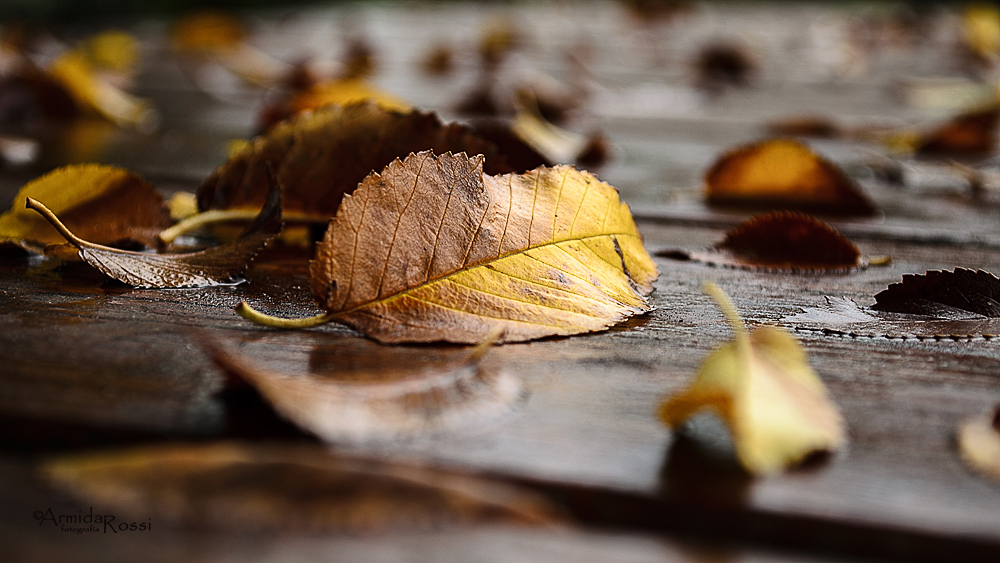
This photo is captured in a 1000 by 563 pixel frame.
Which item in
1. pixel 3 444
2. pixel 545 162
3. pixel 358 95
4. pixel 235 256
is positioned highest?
pixel 358 95

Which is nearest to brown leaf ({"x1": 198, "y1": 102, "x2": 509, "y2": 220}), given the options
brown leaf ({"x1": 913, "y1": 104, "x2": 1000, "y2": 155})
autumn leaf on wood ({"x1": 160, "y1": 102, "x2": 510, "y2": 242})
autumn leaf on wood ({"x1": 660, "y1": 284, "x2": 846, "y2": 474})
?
autumn leaf on wood ({"x1": 160, "y1": 102, "x2": 510, "y2": 242})

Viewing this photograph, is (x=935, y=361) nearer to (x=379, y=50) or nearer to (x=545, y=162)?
(x=545, y=162)

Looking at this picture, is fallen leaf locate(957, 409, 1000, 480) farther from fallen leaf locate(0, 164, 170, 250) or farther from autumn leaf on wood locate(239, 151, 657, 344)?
fallen leaf locate(0, 164, 170, 250)

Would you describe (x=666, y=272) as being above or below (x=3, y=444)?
above

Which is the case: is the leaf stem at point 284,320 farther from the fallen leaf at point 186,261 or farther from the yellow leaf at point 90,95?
the yellow leaf at point 90,95

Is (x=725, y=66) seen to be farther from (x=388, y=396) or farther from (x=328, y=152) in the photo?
(x=388, y=396)

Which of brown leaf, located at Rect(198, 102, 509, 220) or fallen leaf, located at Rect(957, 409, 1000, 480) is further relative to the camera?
brown leaf, located at Rect(198, 102, 509, 220)

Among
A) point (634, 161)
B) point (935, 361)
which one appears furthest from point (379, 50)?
point (935, 361)

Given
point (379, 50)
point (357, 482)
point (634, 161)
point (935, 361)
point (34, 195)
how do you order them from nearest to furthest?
point (357, 482)
point (935, 361)
point (34, 195)
point (634, 161)
point (379, 50)
